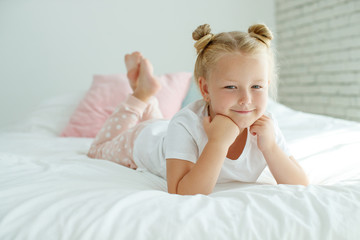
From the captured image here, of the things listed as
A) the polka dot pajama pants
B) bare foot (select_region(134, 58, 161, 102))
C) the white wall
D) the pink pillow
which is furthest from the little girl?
the white wall

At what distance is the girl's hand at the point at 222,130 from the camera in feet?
2.89

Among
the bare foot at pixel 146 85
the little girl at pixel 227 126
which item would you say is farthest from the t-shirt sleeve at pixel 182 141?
the bare foot at pixel 146 85

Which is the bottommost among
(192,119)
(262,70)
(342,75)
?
(342,75)

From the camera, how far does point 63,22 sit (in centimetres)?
264

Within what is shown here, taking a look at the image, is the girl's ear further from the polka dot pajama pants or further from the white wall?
the white wall

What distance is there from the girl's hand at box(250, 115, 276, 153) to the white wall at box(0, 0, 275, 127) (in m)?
1.93

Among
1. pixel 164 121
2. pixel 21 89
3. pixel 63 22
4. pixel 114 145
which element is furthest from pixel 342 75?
pixel 21 89

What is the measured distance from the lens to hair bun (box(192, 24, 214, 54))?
96 centimetres

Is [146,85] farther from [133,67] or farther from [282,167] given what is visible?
[282,167]

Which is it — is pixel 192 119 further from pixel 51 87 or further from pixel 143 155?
pixel 51 87

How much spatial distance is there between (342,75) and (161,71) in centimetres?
130

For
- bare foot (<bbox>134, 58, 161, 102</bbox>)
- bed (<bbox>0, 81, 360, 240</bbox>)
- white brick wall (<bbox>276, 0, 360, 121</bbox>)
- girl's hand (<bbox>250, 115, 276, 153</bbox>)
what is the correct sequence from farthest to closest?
white brick wall (<bbox>276, 0, 360, 121</bbox>)
bare foot (<bbox>134, 58, 161, 102</bbox>)
girl's hand (<bbox>250, 115, 276, 153</bbox>)
bed (<bbox>0, 81, 360, 240</bbox>)

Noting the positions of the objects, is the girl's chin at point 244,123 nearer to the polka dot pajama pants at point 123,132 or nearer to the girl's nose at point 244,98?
the girl's nose at point 244,98

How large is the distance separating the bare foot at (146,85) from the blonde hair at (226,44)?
1.66 ft
